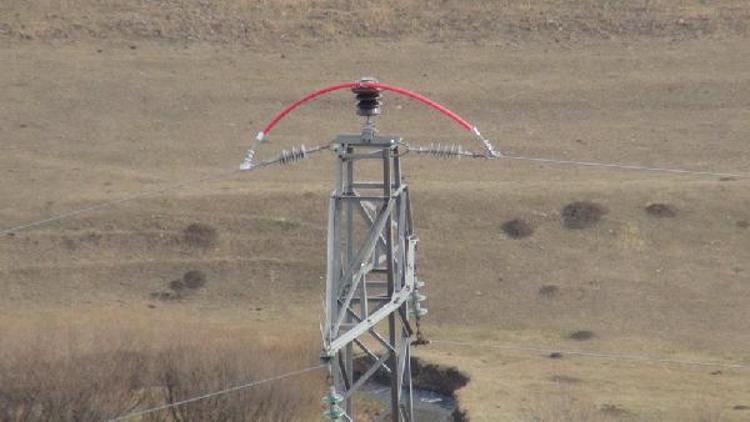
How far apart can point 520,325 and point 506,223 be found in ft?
21.8

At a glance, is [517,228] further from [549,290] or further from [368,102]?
[368,102]

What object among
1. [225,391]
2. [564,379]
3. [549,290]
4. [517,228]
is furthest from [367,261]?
[517,228]

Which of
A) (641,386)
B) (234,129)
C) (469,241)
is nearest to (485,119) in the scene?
(234,129)

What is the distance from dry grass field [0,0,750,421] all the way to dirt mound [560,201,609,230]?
0.16m

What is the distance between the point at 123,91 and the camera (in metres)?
74.2

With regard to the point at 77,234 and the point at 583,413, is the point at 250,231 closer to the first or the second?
the point at 77,234

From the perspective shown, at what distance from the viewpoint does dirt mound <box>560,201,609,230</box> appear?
58719 millimetres

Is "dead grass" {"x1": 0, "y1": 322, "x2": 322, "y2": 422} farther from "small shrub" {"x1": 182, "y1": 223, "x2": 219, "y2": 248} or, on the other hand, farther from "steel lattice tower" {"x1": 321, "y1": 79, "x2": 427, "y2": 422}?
"small shrub" {"x1": 182, "y1": 223, "x2": 219, "y2": 248}

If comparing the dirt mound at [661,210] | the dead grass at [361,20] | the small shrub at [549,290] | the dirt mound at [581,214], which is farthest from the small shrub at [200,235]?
the dead grass at [361,20]

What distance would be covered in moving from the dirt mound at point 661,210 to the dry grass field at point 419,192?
50 millimetres

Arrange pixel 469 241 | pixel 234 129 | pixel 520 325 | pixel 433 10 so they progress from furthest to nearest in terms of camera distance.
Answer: pixel 433 10 → pixel 234 129 → pixel 469 241 → pixel 520 325

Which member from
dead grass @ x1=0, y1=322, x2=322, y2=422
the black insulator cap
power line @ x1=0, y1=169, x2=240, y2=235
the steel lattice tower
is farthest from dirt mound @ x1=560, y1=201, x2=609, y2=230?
the black insulator cap

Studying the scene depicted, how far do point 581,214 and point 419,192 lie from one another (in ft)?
17.7

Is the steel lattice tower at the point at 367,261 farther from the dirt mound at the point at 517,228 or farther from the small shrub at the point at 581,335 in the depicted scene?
the dirt mound at the point at 517,228
